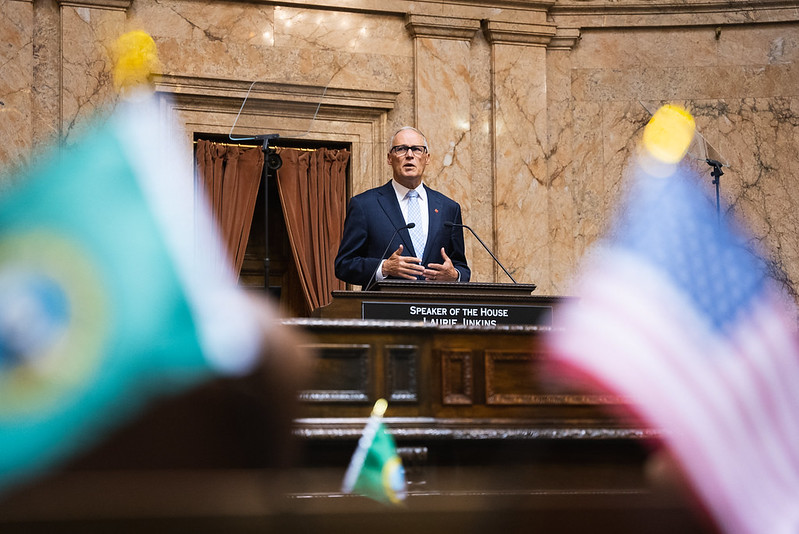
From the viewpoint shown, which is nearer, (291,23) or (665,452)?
(665,452)

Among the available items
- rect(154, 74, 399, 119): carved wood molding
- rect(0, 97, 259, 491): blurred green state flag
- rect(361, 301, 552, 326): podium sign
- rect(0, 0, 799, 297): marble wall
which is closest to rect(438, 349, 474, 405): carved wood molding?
rect(361, 301, 552, 326): podium sign

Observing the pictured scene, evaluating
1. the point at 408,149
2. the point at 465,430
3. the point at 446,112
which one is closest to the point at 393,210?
the point at 408,149

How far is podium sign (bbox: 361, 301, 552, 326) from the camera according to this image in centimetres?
375

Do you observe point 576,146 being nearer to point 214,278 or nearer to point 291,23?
point 291,23

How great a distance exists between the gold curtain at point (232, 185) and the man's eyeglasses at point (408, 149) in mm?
2419

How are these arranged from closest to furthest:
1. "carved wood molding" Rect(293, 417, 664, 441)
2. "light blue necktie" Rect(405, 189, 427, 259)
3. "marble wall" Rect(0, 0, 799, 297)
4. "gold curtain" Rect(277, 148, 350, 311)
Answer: "carved wood molding" Rect(293, 417, 664, 441) → "light blue necktie" Rect(405, 189, 427, 259) → "marble wall" Rect(0, 0, 799, 297) → "gold curtain" Rect(277, 148, 350, 311)

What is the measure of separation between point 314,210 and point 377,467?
16.1 feet

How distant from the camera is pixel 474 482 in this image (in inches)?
104

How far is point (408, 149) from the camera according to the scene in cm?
501

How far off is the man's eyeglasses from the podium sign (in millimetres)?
1381

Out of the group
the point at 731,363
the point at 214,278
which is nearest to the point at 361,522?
the point at 214,278

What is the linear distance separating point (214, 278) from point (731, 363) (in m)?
1.79

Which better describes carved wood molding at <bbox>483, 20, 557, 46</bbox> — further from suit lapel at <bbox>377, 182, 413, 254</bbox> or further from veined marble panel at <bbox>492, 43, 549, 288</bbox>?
suit lapel at <bbox>377, 182, 413, 254</bbox>

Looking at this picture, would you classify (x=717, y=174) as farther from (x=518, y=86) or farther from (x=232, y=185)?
(x=232, y=185)
